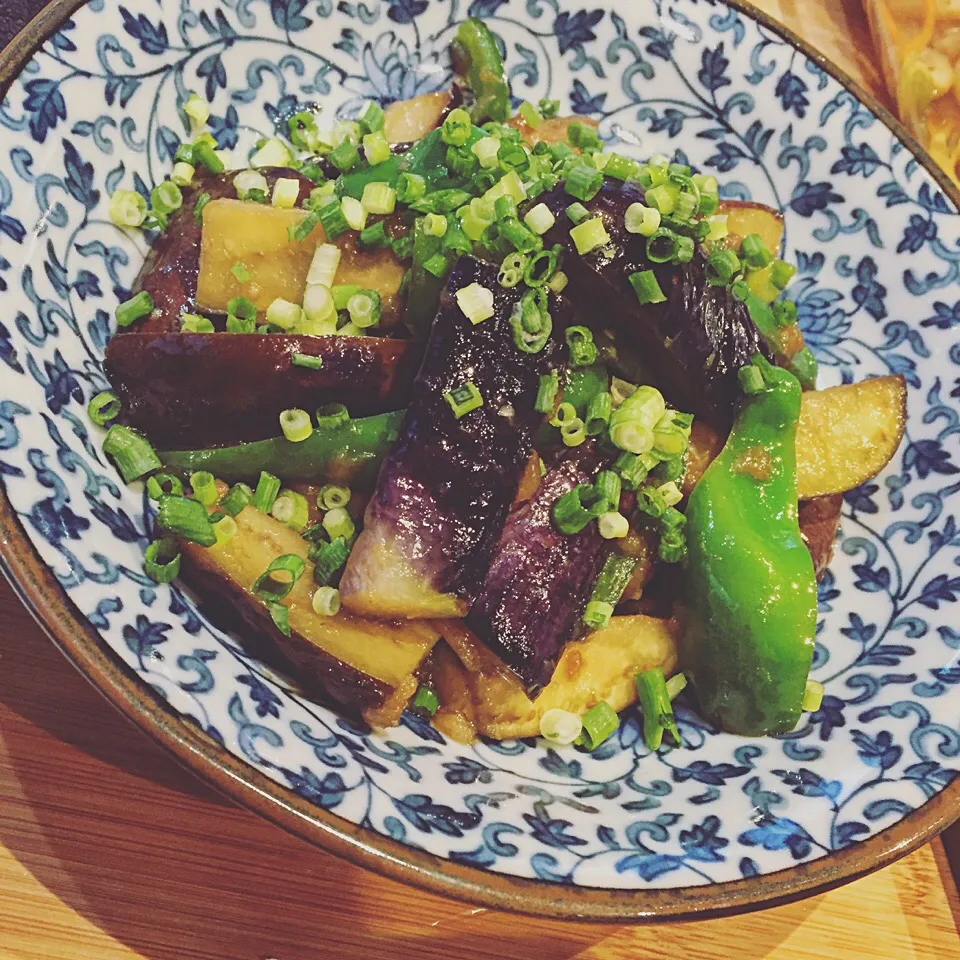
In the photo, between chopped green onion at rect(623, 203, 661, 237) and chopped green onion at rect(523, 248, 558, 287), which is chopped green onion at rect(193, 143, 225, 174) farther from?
chopped green onion at rect(623, 203, 661, 237)

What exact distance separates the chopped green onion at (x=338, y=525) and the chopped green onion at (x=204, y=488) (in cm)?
26

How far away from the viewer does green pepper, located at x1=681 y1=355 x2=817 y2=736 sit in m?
2.09

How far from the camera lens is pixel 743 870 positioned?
1735mm

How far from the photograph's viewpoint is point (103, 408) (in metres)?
2.07

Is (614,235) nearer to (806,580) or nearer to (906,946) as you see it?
(806,580)

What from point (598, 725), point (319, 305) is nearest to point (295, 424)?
point (319, 305)

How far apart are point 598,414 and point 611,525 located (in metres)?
0.27

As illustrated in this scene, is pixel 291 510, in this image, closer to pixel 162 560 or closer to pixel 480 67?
pixel 162 560

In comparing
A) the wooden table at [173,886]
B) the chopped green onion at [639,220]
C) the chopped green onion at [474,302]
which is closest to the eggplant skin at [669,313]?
the chopped green onion at [639,220]

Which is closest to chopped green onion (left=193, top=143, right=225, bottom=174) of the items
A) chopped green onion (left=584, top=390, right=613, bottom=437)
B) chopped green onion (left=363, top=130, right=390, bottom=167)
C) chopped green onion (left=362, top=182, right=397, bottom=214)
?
chopped green onion (left=363, top=130, right=390, bottom=167)

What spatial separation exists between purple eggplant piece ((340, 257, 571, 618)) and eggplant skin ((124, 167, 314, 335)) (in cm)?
70

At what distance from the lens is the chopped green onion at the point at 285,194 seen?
235cm

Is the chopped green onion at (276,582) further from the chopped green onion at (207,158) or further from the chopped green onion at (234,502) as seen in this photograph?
the chopped green onion at (207,158)

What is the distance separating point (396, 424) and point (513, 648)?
1.93 ft
